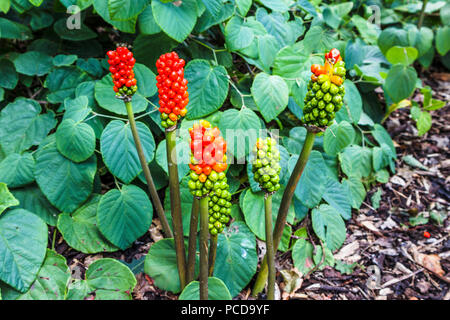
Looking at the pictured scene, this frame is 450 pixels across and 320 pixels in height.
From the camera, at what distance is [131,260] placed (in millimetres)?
1928

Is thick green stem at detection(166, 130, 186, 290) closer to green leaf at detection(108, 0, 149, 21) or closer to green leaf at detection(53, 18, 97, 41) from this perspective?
green leaf at detection(108, 0, 149, 21)

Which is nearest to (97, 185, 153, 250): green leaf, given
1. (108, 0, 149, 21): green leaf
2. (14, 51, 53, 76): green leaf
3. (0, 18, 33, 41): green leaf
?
(108, 0, 149, 21): green leaf

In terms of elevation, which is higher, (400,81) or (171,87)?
(171,87)

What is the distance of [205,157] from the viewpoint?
44.7 inches

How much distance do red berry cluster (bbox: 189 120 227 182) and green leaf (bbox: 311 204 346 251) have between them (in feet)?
3.30

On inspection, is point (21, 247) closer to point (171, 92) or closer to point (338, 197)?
point (171, 92)

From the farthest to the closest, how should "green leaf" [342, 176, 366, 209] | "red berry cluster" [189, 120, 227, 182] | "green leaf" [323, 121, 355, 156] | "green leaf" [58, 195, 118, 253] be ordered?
"green leaf" [342, 176, 366, 209]
"green leaf" [323, 121, 355, 156]
"green leaf" [58, 195, 118, 253]
"red berry cluster" [189, 120, 227, 182]

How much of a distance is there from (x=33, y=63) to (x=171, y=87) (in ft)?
4.57

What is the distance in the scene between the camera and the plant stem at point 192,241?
4.42 feet

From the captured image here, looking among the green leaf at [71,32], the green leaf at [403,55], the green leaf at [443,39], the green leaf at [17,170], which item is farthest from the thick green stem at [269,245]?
the green leaf at [443,39]

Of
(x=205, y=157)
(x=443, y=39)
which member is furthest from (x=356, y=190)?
(x=443, y=39)

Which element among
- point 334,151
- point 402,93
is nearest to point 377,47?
point 402,93

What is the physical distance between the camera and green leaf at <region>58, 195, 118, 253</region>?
6.10 ft
